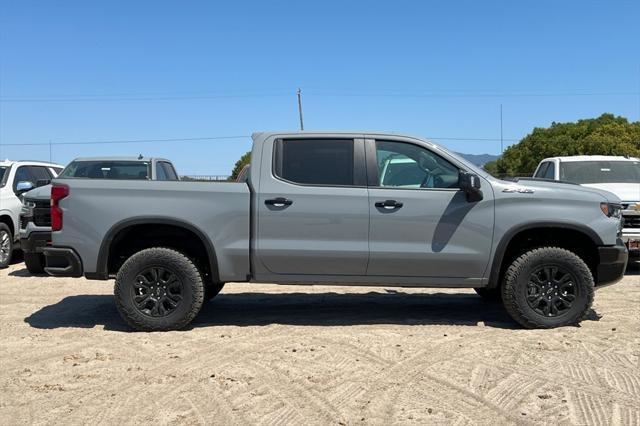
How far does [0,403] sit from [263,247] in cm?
249

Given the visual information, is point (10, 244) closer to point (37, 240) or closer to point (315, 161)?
point (37, 240)

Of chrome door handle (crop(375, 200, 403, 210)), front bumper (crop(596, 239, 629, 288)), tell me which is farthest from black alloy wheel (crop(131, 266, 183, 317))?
front bumper (crop(596, 239, 629, 288))

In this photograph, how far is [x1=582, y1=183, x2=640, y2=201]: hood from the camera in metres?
9.26

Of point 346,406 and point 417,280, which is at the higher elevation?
point 417,280

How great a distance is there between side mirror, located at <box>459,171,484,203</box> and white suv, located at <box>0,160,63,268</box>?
25.5 ft

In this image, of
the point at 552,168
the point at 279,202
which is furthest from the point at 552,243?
the point at 552,168

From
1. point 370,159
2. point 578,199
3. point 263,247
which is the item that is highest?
point 370,159

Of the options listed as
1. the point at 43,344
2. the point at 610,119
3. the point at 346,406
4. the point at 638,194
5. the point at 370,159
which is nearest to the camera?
the point at 346,406

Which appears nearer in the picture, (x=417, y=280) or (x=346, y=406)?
(x=346, y=406)

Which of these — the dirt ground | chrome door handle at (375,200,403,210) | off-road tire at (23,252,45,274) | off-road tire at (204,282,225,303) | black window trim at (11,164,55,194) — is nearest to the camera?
the dirt ground

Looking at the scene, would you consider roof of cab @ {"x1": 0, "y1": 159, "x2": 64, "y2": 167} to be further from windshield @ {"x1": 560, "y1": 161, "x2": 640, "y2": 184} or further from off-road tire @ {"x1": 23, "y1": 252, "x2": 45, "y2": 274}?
windshield @ {"x1": 560, "y1": 161, "x2": 640, "y2": 184}

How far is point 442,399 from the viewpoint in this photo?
3.88 meters

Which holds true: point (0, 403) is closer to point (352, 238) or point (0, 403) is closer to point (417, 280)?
point (352, 238)

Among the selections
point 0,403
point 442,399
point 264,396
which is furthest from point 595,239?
point 0,403
